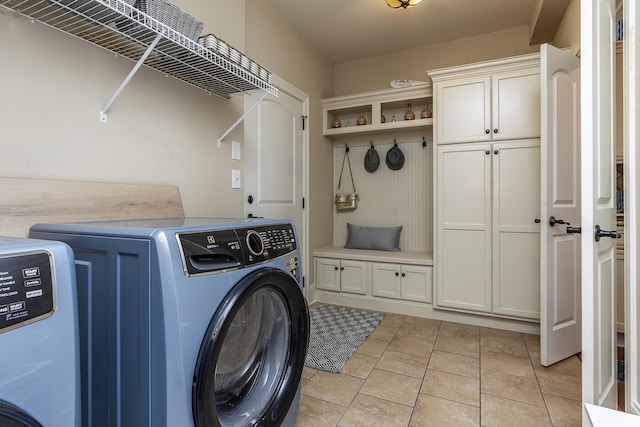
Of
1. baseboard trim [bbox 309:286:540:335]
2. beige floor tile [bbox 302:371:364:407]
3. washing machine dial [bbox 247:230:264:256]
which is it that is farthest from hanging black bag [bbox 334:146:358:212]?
washing machine dial [bbox 247:230:264:256]

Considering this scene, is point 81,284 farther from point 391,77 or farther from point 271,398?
point 391,77

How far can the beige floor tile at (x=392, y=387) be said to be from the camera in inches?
66.9

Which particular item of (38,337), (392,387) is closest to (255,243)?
(38,337)

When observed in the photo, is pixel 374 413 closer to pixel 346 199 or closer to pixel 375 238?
pixel 375 238

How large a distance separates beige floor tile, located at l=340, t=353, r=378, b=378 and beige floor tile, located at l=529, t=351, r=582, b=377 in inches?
40.8

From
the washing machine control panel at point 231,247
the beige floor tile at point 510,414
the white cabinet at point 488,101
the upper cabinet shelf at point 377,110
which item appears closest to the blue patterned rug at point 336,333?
the beige floor tile at point 510,414

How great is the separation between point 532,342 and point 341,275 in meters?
1.65

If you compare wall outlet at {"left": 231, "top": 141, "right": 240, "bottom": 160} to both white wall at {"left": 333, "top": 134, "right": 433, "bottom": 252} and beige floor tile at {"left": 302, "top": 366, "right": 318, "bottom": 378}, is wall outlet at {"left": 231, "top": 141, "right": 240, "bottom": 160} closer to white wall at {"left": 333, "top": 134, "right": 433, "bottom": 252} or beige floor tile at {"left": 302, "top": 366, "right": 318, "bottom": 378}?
beige floor tile at {"left": 302, "top": 366, "right": 318, "bottom": 378}

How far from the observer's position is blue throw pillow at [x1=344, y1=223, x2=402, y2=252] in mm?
3353

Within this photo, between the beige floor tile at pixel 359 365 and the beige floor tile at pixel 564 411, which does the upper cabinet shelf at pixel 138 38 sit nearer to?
the beige floor tile at pixel 359 365

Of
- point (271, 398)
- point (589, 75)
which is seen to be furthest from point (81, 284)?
point (589, 75)

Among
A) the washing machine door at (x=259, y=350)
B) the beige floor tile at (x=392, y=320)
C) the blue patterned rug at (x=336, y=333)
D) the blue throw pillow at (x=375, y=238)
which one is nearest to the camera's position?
the washing machine door at (x=259, y=350)

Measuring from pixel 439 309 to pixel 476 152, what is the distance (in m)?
1.41

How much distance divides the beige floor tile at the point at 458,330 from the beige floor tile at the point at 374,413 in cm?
111
